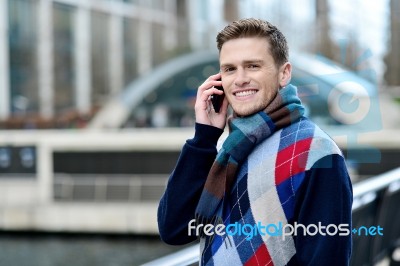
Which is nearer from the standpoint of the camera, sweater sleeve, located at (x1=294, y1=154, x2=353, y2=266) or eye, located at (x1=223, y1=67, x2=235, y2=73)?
sweater sleeve, located at (x1=294, y1=154, x2=353, y2=266)

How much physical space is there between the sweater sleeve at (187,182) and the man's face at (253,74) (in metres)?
0.17

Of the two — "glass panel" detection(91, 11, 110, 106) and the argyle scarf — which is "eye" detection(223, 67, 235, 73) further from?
"glass panel" detection(91, 11, 110, 106)

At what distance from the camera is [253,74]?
1.77 meters

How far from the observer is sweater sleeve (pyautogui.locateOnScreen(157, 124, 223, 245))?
193 cm

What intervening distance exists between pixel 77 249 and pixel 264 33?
15.1 meters

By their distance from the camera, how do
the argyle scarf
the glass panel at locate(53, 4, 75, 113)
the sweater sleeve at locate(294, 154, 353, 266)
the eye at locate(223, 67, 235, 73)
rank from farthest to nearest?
the glass panel at locate(53, 4, 75, 113) < the eye at locate(223, 67, 235, 73) < the argyle scarf < the sweater sleeve at locate(294, 154, 353, 266)

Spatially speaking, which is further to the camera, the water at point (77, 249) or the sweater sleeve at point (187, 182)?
the water at point (77, 249)

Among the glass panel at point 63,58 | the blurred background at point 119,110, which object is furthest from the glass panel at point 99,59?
the glass panel at point 63,58

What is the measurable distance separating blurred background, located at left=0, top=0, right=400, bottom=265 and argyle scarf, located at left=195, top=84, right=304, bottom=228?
15cm

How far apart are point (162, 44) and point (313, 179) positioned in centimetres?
4476

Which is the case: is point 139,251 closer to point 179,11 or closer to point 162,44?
point 162,44

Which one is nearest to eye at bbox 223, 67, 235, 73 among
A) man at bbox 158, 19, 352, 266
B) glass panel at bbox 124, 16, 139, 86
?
man at bbox 158, 19, 352, 266

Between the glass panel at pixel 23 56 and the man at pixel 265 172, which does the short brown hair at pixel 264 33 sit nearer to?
the man at pixel 265 172

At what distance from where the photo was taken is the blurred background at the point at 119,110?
2.45 metres
